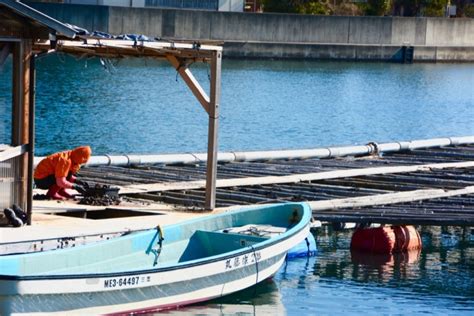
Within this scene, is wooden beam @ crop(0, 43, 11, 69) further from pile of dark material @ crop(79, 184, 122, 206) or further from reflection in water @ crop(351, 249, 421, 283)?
reflection in water @ crop(351, 249, 421, 283)

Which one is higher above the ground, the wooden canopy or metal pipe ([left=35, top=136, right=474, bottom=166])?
the wooden canopy

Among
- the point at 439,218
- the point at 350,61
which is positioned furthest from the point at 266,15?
the point at 439,218

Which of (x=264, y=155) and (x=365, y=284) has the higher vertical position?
(x=264, y=155)

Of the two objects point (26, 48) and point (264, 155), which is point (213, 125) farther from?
point (264, 155)

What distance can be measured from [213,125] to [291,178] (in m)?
6.47

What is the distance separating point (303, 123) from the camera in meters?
56.8

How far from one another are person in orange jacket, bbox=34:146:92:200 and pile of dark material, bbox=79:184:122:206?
7.0 inches

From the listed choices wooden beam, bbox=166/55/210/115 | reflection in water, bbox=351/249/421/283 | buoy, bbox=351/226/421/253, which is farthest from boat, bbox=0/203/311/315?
buoy, bbox=351/226/421/253

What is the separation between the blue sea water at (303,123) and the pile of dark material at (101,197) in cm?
199

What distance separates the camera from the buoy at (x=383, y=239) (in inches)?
978

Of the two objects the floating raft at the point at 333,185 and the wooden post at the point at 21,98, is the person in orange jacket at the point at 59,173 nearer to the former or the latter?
the floating raft at the point at 333,185

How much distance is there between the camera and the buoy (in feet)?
81.5

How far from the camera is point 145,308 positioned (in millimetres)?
18297

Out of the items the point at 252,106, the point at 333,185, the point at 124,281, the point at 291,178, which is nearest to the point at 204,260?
the point at 124,281
